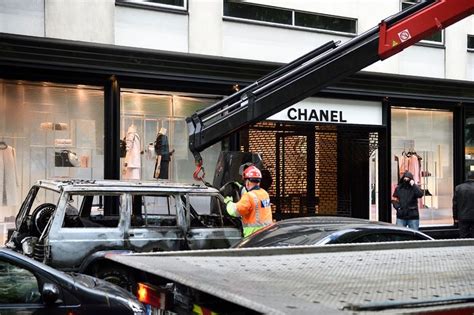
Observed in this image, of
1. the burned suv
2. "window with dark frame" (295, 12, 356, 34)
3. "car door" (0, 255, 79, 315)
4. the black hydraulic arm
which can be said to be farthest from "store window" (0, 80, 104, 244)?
"car door" (0, 255, 79, 315)

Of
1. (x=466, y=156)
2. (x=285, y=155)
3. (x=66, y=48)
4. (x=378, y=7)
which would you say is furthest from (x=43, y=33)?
(x=466, y=156)

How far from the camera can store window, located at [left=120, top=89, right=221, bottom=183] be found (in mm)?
12992

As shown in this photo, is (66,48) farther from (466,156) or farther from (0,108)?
(466,156)

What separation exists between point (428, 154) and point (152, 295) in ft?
48.6

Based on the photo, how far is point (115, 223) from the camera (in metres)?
9.40

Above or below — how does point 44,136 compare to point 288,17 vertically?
below

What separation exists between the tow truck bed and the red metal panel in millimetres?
5007

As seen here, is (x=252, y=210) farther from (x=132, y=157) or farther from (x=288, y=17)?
(x=288, y=17)

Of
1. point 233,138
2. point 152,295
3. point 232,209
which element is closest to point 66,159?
point 233,138

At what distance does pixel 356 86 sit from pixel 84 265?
949cm

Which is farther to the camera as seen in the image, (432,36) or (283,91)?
(432,36)

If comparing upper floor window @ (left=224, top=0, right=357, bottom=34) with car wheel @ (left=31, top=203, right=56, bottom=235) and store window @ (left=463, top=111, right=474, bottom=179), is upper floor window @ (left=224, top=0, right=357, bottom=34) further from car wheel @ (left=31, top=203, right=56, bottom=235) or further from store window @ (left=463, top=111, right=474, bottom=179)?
car wheel @ (left=31, top=203, right=56, bottom=235)

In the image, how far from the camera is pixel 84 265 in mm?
7699

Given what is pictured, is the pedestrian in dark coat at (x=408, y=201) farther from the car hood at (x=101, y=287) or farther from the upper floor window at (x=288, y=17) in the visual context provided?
the car hood at (x=101, y=287)
